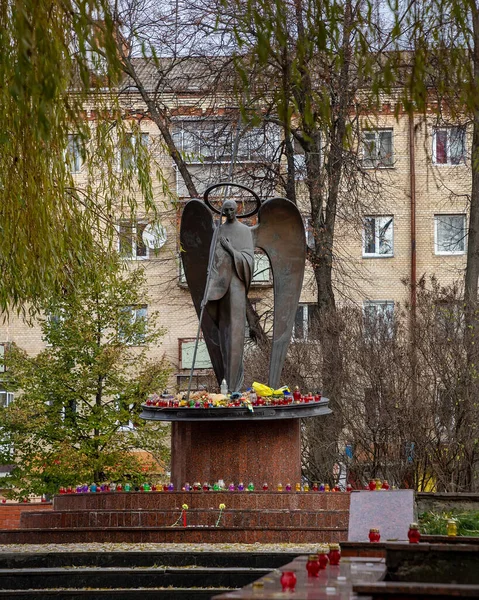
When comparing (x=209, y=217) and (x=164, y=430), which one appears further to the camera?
(x=164, y=430)

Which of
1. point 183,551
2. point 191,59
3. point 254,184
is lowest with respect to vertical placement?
point 183,551

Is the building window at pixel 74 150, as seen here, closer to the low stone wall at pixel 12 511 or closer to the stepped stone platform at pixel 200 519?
the stepped stone platform at pixel 200 519

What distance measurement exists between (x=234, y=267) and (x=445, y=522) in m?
5.59

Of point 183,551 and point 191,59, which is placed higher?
point 191,59

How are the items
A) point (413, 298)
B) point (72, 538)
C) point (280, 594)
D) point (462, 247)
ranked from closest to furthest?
1. point (280, 594)
2. point (72, 538)
3. point (413, 298)
4. point (462, 247)

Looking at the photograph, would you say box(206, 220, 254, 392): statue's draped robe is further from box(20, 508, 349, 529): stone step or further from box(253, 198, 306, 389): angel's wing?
box(20, 508, 349, 529): stone step

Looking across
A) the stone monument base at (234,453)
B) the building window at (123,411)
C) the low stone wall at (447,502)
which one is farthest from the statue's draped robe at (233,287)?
the building window at (123,411)

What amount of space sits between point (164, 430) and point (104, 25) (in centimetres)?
1932

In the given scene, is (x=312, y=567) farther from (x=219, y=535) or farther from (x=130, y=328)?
(x=130, y=328)

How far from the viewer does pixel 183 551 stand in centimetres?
1129

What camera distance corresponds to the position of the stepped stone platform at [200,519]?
12375mm

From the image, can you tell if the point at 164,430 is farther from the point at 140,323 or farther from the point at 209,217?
the point at 209,217

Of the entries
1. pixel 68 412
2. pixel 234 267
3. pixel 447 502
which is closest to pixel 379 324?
pixel 234 267

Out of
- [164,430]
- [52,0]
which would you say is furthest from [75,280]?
[164,430]
